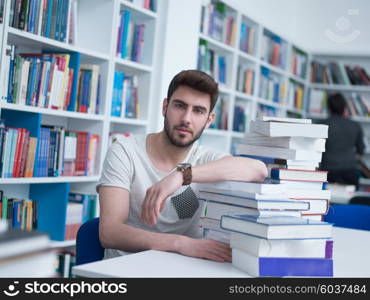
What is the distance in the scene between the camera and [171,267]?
1390 millimetres

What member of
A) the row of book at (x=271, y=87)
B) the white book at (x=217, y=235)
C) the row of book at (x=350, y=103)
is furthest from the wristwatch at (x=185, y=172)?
the row of book at (x=350, y=103)

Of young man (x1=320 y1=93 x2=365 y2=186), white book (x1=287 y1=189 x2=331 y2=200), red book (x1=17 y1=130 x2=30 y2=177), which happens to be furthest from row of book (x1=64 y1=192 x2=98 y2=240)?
young man (x1=320 y1=93 x2=365 y2=186)

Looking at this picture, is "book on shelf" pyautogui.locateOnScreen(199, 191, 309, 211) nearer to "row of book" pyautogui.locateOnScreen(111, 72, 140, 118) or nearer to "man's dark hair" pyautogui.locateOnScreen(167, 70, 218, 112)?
"man's dark hair" pyautogui.locateOnScreen(167, 70, 218, 112)

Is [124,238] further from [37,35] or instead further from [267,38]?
[267,38]

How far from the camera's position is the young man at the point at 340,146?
18.2 feet

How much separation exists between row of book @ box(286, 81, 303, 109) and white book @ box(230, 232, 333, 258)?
540cm

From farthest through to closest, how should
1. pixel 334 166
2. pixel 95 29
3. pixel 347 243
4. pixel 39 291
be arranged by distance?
pixel 334 166
pixel 95 29
pixel 347 243
pixel 39 291

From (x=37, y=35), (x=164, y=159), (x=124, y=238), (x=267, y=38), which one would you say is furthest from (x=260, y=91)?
(x=124, y=238)

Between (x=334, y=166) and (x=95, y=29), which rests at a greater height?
(x=95, y=29)

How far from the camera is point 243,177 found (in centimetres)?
190

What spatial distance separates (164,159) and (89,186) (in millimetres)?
1693

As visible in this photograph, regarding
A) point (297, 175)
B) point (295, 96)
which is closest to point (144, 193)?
point (297, 175)

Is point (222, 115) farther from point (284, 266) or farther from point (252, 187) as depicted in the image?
point (284, 266)

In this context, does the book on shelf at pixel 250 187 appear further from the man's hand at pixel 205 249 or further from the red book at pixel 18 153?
the red book at pixel 18 153
